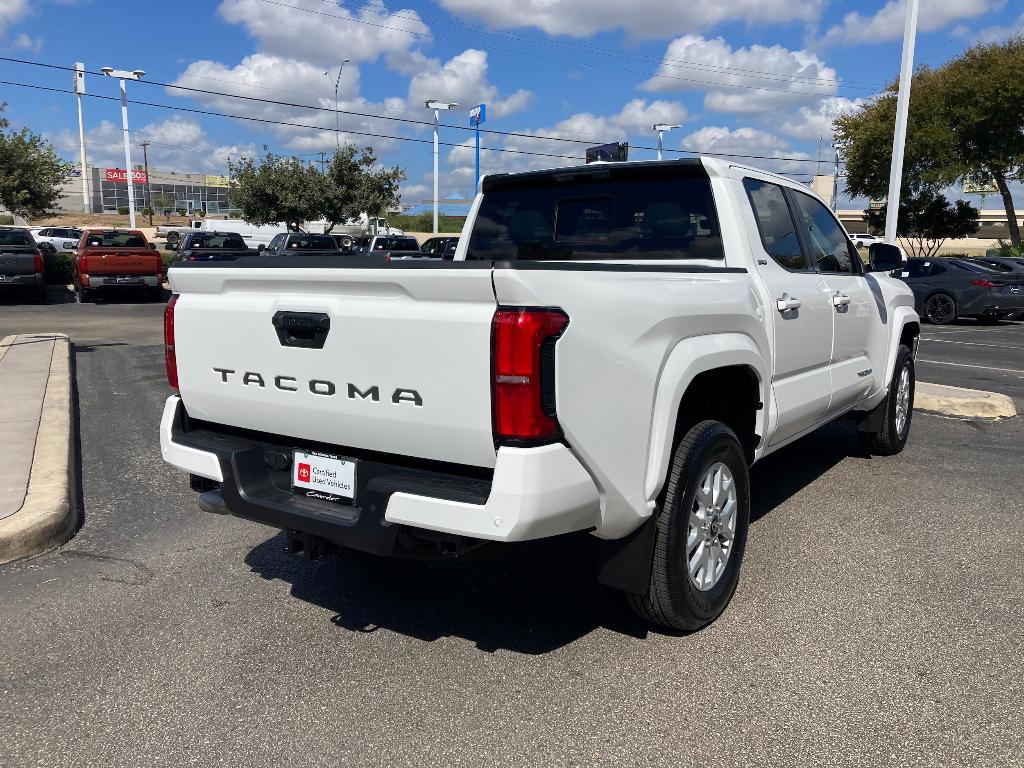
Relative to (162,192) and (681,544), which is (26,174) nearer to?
(681,544)

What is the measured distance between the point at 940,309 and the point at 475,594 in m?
18.8

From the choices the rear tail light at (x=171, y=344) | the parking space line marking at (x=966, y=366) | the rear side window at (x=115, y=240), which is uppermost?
the rear side window at (x=115, y=240)

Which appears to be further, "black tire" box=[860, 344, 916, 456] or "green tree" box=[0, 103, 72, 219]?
"green tree" box=[0, 103, 72, 219]

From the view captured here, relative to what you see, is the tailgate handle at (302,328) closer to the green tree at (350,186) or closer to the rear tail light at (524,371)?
the rear tail light at (524,371)

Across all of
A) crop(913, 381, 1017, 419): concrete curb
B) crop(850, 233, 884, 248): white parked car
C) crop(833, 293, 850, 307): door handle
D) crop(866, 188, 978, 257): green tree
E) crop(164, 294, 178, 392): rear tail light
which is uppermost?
crop(866, 188, 978, 257): green tree

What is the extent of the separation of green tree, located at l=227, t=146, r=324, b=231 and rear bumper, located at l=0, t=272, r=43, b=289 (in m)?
22.6

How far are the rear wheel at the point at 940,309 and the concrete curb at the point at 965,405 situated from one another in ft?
39.9

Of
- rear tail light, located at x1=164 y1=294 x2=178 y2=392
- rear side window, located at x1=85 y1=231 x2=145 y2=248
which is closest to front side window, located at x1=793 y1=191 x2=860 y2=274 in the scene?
rear tail light, located at x1=164 y1=294 x2=178 y2=392

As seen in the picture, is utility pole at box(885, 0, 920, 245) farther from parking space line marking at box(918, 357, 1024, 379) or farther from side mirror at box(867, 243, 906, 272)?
side mirror at box(867, 243, 906, 272)

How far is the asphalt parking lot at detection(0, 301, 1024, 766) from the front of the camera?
285 cm

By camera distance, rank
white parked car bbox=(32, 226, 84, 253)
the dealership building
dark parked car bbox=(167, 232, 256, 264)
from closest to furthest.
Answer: dark parked car bbox=(167, 232, 256, 264) → white parked car bbox=(32, 226, 84, 253) → the dealership building

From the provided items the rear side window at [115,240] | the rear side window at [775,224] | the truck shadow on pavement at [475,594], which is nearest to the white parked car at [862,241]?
the rear side window at [775,224]

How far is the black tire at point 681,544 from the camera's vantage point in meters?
3.33

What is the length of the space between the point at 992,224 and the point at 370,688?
106 metres
